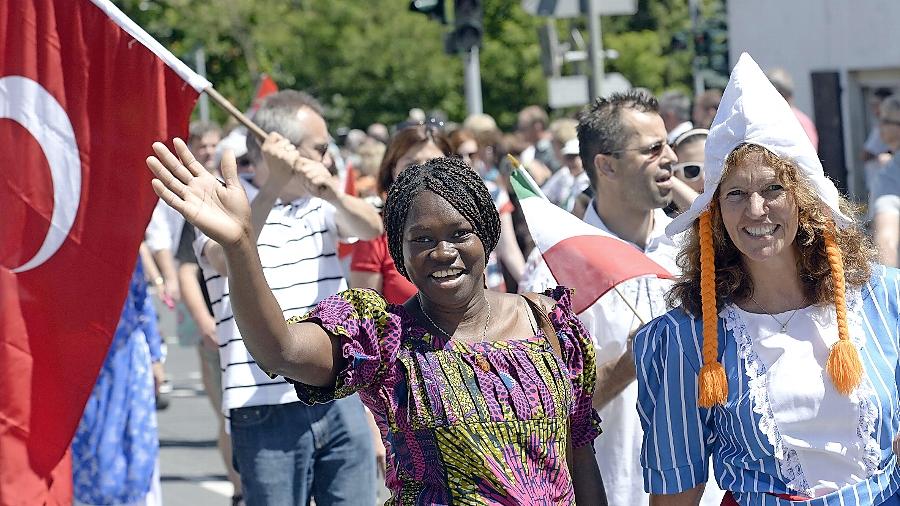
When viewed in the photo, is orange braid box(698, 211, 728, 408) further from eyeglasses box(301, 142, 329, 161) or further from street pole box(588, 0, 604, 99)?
street pole box(588, 0, 604, 99)

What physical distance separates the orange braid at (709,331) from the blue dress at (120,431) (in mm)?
2886

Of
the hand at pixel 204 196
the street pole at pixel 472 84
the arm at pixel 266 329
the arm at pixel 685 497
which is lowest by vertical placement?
the arm at pixel 685 497

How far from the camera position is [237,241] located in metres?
3.12

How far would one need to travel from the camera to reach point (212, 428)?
11531 millimetres

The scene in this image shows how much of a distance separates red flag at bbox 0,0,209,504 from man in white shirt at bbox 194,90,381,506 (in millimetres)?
415

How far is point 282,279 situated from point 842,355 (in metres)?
2.37

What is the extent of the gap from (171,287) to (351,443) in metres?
3.96

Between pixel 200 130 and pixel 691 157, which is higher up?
pixel 200 130

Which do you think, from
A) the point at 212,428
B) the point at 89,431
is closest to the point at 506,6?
the point at 212,428

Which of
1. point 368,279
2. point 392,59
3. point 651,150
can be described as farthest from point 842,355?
point 392,59

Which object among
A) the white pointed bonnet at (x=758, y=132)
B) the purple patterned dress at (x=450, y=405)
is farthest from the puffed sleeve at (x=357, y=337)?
the white pointed bonnet at (x=758, y=132)

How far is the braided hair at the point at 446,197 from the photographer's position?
368 centimetres

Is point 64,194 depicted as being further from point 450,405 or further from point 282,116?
point 450,405

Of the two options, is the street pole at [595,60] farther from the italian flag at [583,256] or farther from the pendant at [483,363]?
the pendant at [483,363]
